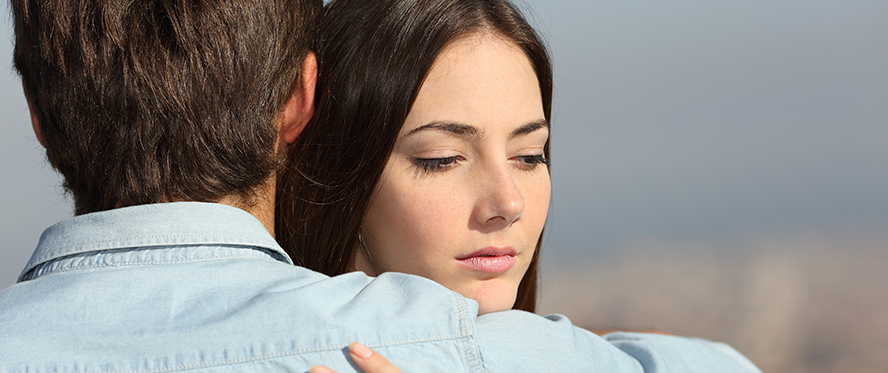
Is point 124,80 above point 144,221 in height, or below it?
above

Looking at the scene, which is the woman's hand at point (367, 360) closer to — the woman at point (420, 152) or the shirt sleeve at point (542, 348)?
the shirt sleeve at point (542, 348)

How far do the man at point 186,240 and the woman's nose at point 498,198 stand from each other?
0.47 m

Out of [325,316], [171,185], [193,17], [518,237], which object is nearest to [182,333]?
[325,316]

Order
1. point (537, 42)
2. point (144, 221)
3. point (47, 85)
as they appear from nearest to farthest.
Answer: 1. point (144, 221)
2. point (47, 85)
3. point (537, 42)

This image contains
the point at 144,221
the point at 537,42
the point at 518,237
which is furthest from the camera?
the point at 537,42

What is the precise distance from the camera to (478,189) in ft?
7.20

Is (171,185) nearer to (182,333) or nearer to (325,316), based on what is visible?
(182,333)

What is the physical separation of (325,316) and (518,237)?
107cm

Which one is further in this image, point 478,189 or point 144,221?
point 478,189

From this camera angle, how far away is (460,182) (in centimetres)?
221

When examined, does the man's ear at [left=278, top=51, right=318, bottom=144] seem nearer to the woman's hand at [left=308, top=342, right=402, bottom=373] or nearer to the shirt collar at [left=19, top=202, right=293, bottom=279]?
the shirt collar at [left=19, top=202, right=293, bottom=279]

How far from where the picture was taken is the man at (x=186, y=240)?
4.68 feet

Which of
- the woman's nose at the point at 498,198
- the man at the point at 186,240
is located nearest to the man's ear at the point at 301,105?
the man at the point at 186,240

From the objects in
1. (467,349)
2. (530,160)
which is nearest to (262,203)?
(467,349)
